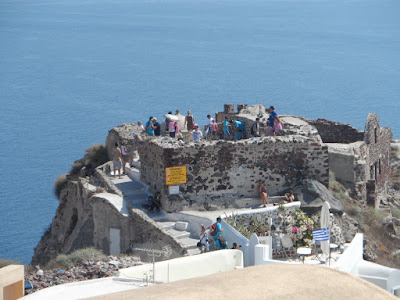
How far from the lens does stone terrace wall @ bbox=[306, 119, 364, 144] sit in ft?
136

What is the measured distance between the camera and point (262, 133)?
32.3m

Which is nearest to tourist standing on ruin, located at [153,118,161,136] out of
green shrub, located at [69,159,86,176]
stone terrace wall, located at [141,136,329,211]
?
stone terrace wall, located at [141,136,329,211]

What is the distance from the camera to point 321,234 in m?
23.5

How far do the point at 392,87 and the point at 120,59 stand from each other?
47.3 meters

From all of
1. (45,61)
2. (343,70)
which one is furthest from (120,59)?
(343,70)

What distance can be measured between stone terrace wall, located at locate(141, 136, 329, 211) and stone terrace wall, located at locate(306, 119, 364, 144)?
11989 mm

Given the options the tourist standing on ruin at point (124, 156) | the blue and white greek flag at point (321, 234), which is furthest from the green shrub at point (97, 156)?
the blue and white greek flag at point (321, 234)

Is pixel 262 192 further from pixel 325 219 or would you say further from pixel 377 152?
pixel 377 152

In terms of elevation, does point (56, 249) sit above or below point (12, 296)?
below

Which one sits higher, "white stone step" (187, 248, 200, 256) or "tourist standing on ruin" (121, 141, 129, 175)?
"tourist standing on ruin" (121, 141, 129, 175)

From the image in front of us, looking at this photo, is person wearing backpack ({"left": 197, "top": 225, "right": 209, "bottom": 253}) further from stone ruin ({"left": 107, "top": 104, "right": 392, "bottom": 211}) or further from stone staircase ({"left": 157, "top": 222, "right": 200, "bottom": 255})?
stone ruin ({"left": 107, "top": 104, "right": 392, "bottom": 211})

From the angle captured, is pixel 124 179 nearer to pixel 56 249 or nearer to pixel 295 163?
pixel 56 249

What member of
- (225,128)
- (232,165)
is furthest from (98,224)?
(225,128)

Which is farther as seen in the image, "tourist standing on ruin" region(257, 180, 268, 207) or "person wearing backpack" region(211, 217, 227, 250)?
"tourist standing on ruin" region(257, 180, 268, 207)
